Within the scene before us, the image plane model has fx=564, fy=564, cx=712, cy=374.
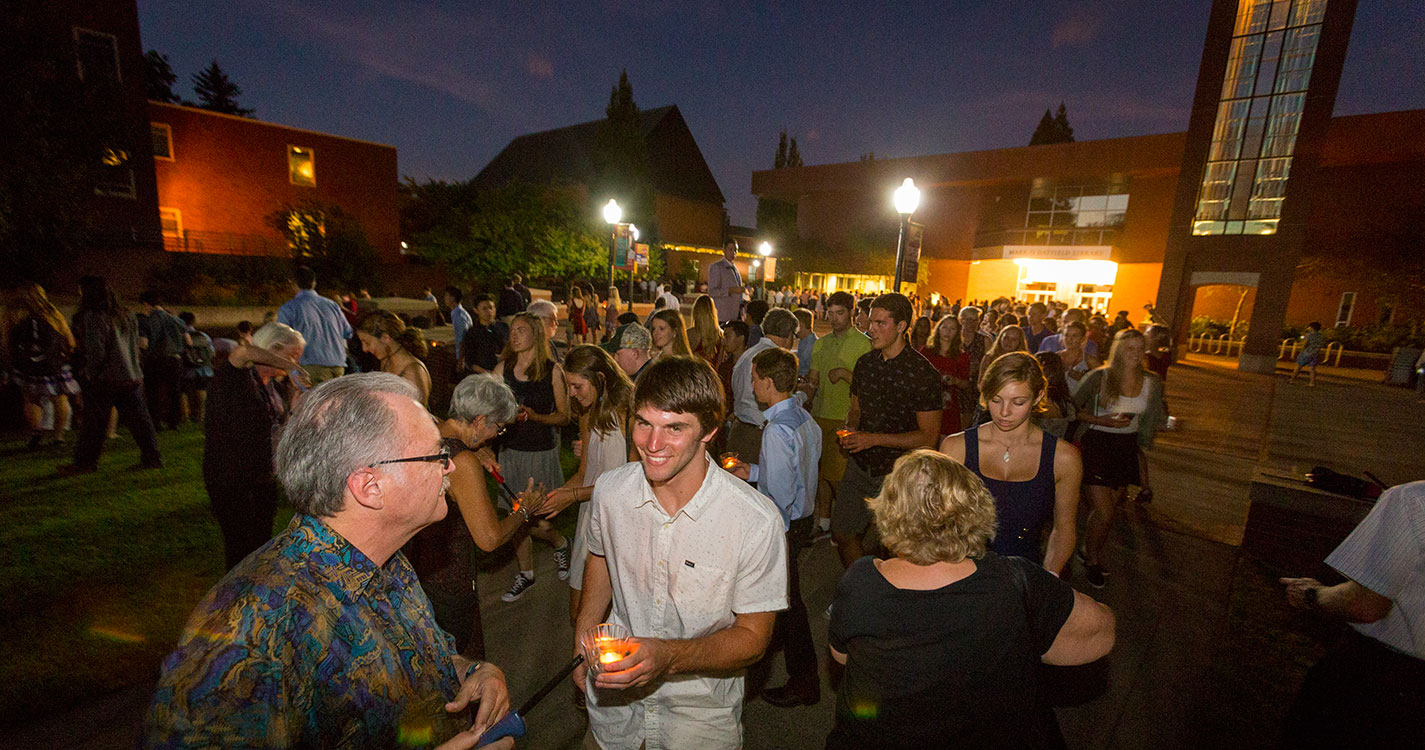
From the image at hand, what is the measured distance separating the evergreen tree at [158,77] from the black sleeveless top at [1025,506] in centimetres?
6346

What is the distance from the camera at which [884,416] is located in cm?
419

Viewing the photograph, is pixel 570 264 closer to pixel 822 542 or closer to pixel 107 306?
pixel 107 306

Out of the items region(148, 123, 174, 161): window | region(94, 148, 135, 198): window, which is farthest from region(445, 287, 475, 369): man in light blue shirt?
region(148, 123, 174, 161): window

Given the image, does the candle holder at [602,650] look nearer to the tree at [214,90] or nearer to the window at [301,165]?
the window at [301,165]

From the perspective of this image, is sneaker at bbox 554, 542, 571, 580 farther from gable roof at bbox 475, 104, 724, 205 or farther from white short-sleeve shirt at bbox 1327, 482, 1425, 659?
gable roof at bbox 475, 104, 724, 205

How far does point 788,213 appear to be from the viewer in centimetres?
6550

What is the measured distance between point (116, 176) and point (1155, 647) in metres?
29.2

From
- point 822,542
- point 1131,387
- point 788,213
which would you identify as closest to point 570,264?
point 822,542

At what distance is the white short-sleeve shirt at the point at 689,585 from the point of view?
188cm

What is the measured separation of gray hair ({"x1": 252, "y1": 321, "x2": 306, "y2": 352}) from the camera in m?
3.57

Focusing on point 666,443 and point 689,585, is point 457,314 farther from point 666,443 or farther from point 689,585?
point 689,585

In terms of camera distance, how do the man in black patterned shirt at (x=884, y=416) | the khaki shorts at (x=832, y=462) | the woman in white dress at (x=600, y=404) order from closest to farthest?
the woman in white dress at (x=600, y=404) → the man in black patterned shirt at (x=884, y=416) → the khaki shorts at (x=832, y=462)

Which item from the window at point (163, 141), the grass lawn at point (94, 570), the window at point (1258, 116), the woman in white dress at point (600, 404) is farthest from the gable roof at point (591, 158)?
the woman in white dress at point (600, 404)

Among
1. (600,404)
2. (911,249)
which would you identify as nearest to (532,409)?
(600,404)
